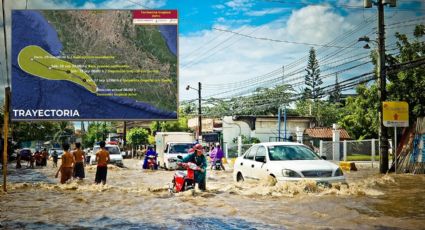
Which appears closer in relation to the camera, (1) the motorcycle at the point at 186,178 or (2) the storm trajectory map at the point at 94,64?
(1) the motorcycle at the point at 186,178

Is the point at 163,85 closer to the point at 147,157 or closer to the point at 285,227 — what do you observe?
the point at 285,227

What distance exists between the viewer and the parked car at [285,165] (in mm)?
11938

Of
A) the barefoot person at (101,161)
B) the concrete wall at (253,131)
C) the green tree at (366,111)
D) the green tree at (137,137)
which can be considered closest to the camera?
the barefoot person at (101,161)

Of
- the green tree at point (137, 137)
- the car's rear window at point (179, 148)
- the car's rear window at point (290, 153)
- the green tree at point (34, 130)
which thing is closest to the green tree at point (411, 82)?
the car's rear window at point (179, 148)

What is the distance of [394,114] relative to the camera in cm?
2142

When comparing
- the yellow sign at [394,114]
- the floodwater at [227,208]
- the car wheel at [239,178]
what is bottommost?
the floodwater at [227,208]

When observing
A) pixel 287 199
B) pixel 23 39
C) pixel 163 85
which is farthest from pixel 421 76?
pixel 23 39

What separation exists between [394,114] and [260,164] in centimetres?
1103

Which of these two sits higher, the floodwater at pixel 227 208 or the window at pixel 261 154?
the window at pixel 261 154

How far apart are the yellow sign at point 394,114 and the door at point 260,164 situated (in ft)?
33.3

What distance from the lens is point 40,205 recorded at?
12.1m

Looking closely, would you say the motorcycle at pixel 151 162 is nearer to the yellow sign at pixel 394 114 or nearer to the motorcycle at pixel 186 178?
the yellow sign at pixel 394 114

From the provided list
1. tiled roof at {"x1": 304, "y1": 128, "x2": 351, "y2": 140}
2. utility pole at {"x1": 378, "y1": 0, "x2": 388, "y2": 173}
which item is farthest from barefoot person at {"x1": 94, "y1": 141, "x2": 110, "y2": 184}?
tiled roof at {"x1": 304, "y1": 128, "x2": 351, "y2": 140}

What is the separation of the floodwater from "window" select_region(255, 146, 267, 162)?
748mm
